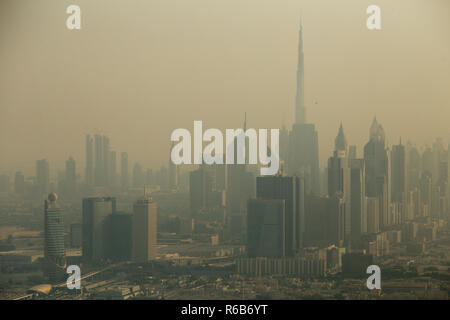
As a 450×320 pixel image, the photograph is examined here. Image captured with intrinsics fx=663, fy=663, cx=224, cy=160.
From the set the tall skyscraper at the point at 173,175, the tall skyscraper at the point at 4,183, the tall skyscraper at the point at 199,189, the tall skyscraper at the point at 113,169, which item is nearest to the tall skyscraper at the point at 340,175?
the tall skyscraper at the point at 199,189

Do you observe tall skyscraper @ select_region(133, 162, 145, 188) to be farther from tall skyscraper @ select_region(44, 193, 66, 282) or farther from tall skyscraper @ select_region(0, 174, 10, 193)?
tall skyscraper @ select_region(0, 174, 10, 193)

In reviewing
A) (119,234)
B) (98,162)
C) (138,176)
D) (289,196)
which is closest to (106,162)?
(98,162)

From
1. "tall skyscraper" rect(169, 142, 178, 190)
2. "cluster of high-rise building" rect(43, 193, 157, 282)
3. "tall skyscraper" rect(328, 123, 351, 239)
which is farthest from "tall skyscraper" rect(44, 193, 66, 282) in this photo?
"tall skyscraper" rect(328, 123, 351, 239)

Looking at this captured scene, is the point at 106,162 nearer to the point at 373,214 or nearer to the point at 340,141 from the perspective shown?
the point at 340,141

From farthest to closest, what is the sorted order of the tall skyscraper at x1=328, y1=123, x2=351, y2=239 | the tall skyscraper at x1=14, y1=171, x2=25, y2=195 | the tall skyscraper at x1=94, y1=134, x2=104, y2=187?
the tall skyscraper at x1=328, y1=123, x2=351, y2=239 < the tall skyscraper at x1=94, y1=134, x2=104, y2=187 < the tall skyscraper at x1=14, y1=171, x2=25, y2=195

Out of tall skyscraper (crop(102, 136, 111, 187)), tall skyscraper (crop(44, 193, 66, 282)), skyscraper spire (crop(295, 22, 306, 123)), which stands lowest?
tall skyscraper (crop(44, 193, 66, 282))

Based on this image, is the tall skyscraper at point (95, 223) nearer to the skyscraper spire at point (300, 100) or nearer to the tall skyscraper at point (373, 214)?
the skyscraper spire at point (300, 100)
